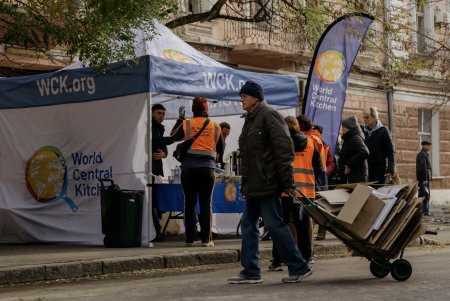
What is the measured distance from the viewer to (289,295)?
803cm

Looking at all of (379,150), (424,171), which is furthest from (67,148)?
(424,171)

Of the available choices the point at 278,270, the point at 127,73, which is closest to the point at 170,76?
the point at 127,73

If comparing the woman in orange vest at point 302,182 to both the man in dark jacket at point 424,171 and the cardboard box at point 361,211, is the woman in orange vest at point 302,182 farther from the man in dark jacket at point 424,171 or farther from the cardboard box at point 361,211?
the man in dark jacket at point 424,171

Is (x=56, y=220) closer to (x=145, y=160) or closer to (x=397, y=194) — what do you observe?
(x=145, y=160)

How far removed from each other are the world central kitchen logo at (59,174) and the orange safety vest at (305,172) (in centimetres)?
387

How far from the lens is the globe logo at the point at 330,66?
16641 mm

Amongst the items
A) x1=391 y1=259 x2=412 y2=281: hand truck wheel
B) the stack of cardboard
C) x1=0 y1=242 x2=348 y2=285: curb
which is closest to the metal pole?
x1=0 y1=242 x2=348 y2=285: curb

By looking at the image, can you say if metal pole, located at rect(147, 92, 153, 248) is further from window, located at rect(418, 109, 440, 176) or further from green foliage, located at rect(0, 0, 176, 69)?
window, located at rect(418, 109, 440, 176)

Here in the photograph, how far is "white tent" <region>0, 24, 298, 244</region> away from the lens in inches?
529

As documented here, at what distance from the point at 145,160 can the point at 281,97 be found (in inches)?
111

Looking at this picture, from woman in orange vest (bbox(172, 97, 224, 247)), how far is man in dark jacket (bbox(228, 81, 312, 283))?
3.55 m

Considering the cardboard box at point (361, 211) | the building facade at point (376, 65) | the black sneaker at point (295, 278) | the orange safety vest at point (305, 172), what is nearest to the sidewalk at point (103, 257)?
the orange safety vest at point (305, 172)

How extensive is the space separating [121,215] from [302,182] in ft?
10.8

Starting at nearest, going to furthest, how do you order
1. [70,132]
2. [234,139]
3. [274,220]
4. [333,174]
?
1. [274,220]
2. [70,132]
3. [333,174]
4. [234,139]
